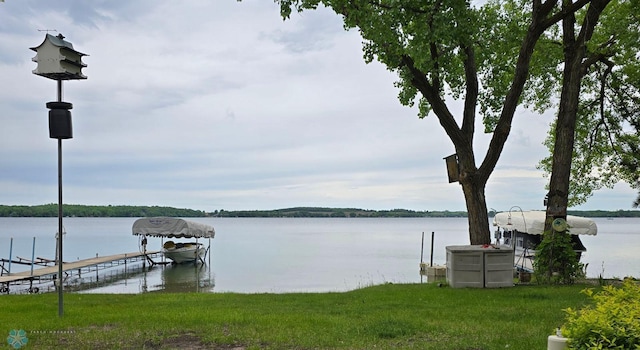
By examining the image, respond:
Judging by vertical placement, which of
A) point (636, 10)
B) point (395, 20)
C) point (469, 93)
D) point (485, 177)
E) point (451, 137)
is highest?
point (636, 10)

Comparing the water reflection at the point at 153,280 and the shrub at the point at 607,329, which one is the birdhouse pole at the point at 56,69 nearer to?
the shrub at the point at 607,329

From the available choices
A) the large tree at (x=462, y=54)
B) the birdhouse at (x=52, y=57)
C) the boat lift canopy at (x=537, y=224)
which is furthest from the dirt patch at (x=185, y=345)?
the boat lift canopy at (x=537, y=224)

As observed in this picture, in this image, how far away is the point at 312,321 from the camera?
326 inches

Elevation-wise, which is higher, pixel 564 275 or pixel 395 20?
pixel 395 20

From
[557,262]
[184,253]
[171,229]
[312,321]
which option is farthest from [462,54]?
[184,253]

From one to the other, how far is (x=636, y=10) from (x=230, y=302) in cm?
1298

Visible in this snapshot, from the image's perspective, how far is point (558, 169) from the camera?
14.2 meters

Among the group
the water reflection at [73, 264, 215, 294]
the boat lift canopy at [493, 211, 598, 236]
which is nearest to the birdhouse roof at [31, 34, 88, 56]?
the water reflection at [73, 264, 215, 294]

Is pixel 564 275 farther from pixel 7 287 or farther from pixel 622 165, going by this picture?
pixel 7 287

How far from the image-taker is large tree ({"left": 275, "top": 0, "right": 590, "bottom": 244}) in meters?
12.2

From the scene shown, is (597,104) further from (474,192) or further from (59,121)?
(59,121)

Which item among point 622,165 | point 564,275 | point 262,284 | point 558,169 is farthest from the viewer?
point 262,284

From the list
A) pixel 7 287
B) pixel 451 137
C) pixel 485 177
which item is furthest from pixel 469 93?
pixel 7 287

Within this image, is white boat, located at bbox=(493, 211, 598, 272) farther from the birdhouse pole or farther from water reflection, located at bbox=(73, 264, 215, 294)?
the birdhouse pole
